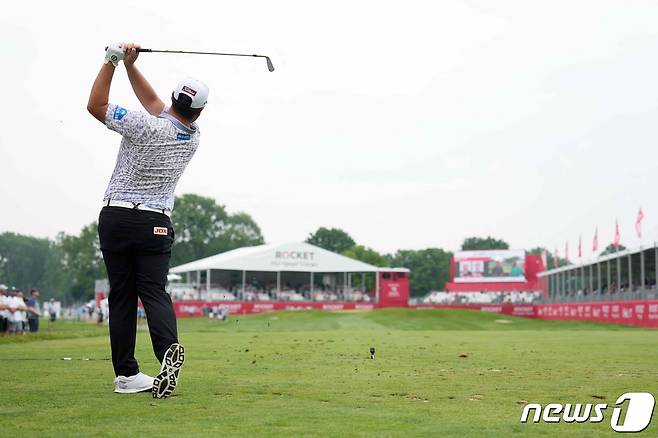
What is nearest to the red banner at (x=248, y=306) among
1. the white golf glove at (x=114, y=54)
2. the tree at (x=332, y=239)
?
the white golf glove at (x=114, y=54)

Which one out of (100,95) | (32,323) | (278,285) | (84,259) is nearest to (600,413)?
(100,95)

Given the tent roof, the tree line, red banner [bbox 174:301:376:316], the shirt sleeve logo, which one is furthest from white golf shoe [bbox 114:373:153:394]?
the tree line

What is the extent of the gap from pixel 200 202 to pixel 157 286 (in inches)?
6339

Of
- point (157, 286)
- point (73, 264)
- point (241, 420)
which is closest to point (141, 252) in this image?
point (157, 286)

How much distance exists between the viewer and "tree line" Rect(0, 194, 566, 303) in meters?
160

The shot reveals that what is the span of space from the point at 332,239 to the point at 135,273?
18370 cm

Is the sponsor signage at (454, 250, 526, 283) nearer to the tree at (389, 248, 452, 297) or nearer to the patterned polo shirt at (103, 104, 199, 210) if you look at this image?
the tree at (389, 248, 452, 297)

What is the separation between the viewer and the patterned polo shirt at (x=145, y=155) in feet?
24.8

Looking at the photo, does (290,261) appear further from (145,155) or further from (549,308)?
(145,155)

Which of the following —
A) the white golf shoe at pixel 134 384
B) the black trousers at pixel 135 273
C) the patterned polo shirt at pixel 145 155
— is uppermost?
the patterned polo shirt at pixel 145 155

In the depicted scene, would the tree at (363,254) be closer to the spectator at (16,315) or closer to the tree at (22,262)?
the tree at (22,262)

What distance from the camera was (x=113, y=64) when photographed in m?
7.62

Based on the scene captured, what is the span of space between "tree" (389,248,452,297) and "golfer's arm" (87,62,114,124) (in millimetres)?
185300

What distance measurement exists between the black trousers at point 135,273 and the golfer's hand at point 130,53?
128cm
